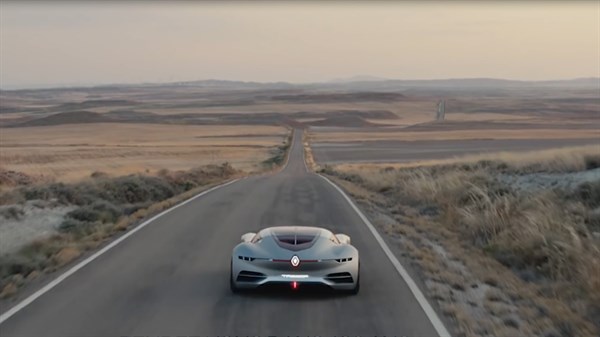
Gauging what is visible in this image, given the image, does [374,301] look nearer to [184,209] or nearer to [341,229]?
[341,229]

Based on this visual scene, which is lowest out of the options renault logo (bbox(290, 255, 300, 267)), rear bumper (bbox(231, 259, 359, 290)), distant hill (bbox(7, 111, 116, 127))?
distant hill (bbox(7, 111, 116, 127))

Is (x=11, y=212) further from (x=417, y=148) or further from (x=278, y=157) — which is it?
(x=417, y=148)

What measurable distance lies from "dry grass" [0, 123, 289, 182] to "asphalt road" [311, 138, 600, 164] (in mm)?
7567

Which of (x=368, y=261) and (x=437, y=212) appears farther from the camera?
(x=437, y=212)

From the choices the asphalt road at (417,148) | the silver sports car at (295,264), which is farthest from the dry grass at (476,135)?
the silver sports car at (295,264)

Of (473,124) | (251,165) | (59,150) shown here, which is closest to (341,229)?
(251,165)

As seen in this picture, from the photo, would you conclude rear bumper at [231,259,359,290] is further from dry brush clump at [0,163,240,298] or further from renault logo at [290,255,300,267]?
dry brush clump at [0,163,240,298]

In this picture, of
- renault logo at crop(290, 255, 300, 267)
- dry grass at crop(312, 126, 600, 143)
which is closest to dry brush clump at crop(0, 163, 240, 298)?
renault logo at crop(290, 255, 300, 267)

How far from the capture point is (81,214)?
2067cm

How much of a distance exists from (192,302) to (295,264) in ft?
4.68

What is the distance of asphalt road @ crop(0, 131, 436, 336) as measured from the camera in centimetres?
884

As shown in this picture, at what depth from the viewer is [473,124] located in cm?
12462

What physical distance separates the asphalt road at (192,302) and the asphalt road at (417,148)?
60635 mm

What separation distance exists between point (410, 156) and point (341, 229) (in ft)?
204
